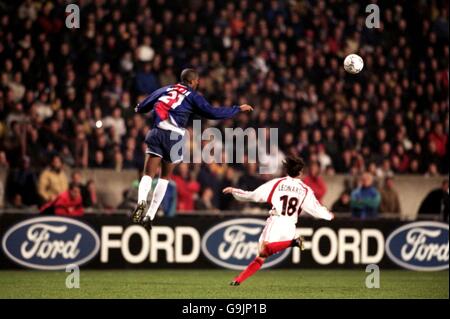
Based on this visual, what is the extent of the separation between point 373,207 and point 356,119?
3878 mm

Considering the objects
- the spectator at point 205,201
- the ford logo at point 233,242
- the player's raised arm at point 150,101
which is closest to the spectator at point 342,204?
the ford logo at point 233,242

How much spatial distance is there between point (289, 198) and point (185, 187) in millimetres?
5511

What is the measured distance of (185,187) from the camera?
60.3ft

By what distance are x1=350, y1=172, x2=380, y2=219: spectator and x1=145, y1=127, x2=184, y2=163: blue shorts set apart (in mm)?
6406

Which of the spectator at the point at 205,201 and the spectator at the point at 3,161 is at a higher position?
the spectator at the point at 3,161

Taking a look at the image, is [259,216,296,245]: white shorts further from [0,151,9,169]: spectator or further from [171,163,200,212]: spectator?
[0,151,9,169]: spectator

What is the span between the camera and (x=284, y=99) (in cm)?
2169

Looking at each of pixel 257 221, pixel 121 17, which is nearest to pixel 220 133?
pixel 257 221

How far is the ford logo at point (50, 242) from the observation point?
16.4 m

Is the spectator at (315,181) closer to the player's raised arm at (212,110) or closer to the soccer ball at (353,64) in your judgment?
the soccer ball at (353,64)

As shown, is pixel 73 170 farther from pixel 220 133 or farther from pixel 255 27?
pixel 255 27

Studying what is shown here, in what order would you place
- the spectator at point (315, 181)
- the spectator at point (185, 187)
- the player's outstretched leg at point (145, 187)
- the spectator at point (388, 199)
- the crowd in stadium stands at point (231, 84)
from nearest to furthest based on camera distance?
the player's outstretched leg at point (145, 187) → the spectator at point (185, 187) → the crowd in stadium stands at point (231, 84) → the spectator at point (315, 181) → the spectator at point (388, 199)

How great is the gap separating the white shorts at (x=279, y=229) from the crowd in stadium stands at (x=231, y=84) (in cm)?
485

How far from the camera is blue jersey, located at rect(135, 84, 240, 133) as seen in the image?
42.2 ft
